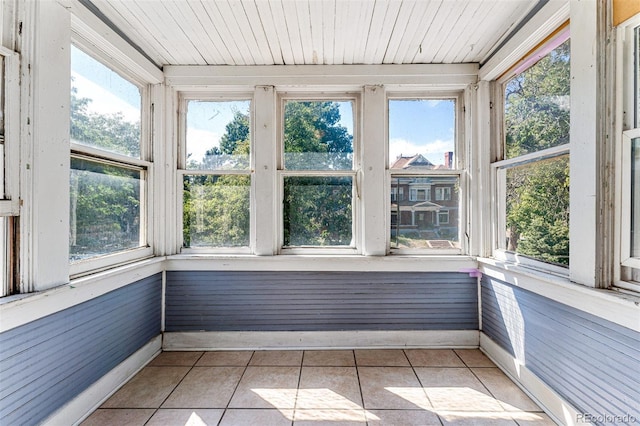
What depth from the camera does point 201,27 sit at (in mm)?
1957

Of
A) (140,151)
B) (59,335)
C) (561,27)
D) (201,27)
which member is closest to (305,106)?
(201,27)

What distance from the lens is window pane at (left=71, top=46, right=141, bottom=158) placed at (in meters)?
1.74

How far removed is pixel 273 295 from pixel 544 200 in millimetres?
2093

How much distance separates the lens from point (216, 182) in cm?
257

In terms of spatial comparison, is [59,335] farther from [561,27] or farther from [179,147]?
[561,27]

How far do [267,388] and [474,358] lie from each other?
1618 millimetres

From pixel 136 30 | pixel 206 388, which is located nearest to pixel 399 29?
pixel 136 30

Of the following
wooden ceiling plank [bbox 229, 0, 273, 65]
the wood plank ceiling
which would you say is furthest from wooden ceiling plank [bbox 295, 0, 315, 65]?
wooden ceiling plank [bbox 229, 0, 273, 65]

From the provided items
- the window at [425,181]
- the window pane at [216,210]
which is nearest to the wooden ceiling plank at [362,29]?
the window at [425,181]

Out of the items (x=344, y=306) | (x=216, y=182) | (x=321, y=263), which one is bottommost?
(x=344, y=306)

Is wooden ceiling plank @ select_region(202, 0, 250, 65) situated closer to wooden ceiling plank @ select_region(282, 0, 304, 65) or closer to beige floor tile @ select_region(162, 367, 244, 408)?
wooden ceiling plank @ select_region(282, 0, 304, 65)

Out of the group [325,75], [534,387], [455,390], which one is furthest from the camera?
[325,75]

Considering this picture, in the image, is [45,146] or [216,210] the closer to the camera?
[45,146]

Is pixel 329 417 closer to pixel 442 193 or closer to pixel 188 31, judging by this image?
pixel 442 193
